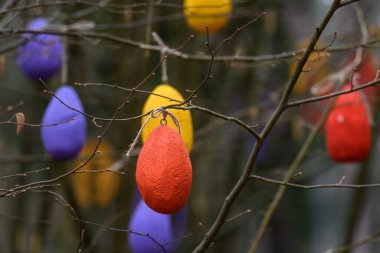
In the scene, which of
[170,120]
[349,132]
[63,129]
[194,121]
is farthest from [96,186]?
[170,120]

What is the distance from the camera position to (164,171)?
206 cm

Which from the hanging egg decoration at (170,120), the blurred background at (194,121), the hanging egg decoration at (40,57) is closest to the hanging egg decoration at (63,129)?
the hanging egg decoration at (40,57)

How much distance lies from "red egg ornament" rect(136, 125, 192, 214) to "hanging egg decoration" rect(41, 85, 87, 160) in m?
1.16

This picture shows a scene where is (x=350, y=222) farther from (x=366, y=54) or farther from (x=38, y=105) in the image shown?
(x=38, y=105)

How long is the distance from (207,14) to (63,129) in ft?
2.58

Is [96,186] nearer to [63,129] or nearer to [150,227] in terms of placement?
[63,129]

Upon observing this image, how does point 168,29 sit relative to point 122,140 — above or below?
above

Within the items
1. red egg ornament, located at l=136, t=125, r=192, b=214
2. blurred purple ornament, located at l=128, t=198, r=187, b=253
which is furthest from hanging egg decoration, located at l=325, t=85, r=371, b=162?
red egg ornament, located at l=136, t=125, r=192, b=214

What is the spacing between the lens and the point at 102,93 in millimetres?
5320

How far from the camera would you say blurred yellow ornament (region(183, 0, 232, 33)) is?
132 inches

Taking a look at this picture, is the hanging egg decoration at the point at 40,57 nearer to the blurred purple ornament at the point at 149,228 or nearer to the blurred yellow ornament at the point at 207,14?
the blurred yellow ornament at the point at 207,14

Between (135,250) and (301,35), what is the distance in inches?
161

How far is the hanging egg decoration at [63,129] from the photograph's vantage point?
3.20 meters

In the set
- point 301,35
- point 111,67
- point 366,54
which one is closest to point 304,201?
point 301,35
